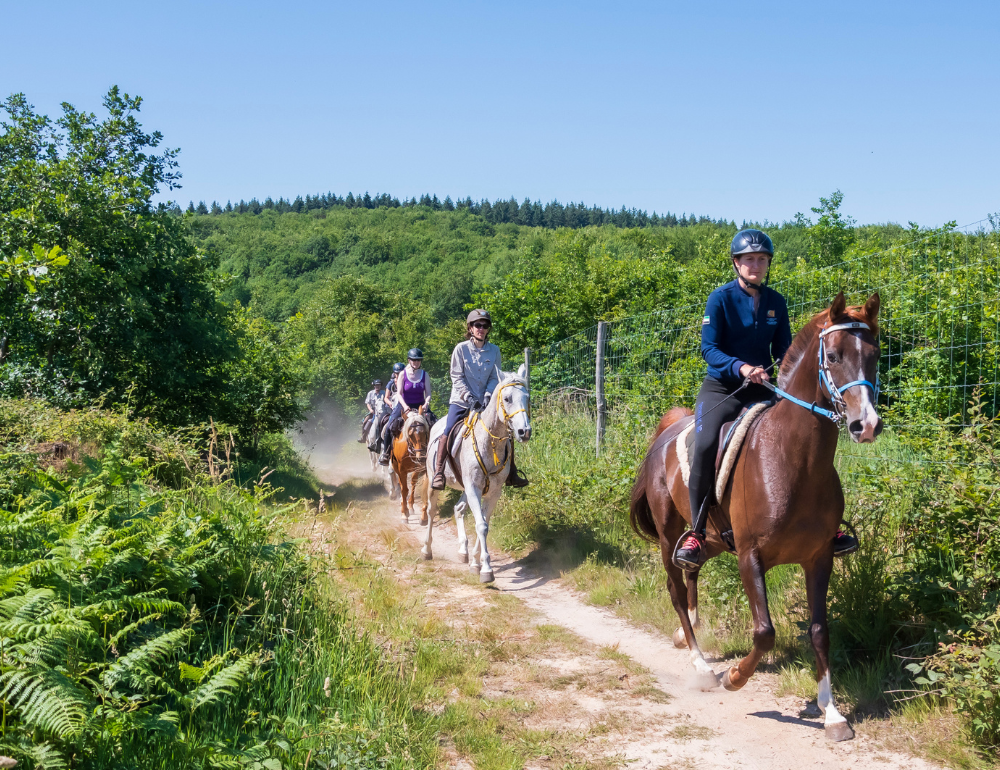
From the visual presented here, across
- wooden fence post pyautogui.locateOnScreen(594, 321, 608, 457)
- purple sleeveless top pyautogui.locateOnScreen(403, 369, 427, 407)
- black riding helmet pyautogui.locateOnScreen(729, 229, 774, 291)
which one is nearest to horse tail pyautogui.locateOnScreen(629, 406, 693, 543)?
black riding helmet pyautogui.locateOnScreen(729, 229, 774, 291)

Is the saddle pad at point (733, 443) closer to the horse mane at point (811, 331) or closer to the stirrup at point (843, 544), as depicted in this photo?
the horse mane at point (811, 331)

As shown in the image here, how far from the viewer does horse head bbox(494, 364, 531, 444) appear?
7.68 meters

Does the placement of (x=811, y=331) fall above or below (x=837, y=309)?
below

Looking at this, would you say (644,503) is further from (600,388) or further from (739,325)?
(600,388)

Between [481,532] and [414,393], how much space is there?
5.01m

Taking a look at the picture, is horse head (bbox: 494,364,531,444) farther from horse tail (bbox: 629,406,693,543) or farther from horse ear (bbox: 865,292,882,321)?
horse ear (bbox: 865,292,882,321)

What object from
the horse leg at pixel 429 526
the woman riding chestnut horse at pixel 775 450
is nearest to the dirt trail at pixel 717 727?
the woman riding chestnut horse at pixel 775 450

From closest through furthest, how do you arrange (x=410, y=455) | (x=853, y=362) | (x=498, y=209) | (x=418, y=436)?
1. (x=853, y=362)
2. (x=418, y=436)
3. (x=410, y=455)
4. (x=498, y=209)

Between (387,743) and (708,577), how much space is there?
3.60 meters

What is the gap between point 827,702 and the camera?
4059 mm

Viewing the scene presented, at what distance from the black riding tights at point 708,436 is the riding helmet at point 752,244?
3.14 ft

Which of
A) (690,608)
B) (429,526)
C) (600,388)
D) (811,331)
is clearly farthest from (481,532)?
(811,331)

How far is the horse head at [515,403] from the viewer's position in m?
7.68

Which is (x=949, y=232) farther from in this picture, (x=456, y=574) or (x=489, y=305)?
(x=489, y=305)
